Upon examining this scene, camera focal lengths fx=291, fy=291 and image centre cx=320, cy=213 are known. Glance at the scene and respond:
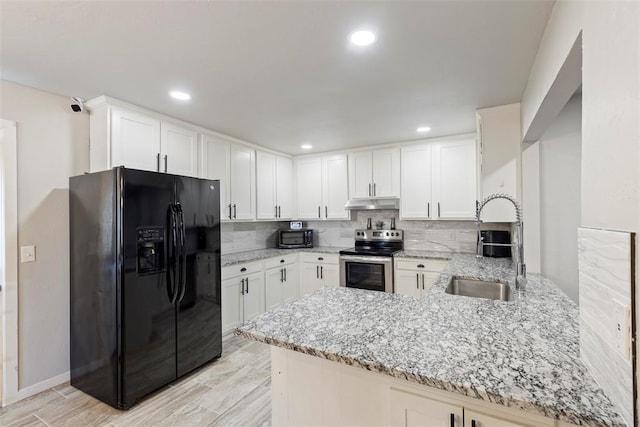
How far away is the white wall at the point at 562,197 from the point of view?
89.7 inches

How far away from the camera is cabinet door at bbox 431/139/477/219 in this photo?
351 centimetres

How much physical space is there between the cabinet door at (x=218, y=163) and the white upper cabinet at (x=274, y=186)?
0.57 meters

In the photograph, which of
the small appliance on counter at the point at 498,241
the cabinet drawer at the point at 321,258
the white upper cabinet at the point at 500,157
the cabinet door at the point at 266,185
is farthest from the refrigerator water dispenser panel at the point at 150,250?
the small appliance on counter at the point at 498,241

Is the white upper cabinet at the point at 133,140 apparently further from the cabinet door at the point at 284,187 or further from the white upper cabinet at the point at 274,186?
the cabinet door at the point at 284,187

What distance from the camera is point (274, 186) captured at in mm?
4344

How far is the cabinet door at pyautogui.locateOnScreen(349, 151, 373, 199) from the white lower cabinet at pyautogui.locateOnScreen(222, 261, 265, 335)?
1709mm

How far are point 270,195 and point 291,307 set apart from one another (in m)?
2.90

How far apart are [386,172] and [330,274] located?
1.63 metres

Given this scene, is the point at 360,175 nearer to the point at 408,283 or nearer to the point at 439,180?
the point at 439,180

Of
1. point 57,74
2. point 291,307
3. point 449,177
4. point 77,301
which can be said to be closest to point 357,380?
point 291,307

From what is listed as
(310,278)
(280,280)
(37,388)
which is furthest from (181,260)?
(310,278)

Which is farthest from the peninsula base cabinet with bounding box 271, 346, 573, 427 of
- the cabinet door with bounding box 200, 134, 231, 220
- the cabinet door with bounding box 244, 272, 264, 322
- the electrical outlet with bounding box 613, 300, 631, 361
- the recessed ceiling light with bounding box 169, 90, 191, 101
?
the cabinet door with bounding box 200, 134, 231, 220

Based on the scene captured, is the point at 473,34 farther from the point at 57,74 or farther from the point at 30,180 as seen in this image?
the point at 30,180

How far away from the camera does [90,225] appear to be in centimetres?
226
